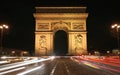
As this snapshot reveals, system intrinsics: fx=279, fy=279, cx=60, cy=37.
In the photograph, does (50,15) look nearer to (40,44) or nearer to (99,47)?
(40,44)

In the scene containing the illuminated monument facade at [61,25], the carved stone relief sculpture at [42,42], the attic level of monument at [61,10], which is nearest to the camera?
the carved stone relief sculpture at [42,42]

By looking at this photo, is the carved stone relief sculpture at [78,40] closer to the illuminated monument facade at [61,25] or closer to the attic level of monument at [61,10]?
the illuminated monument facade at [61,25]

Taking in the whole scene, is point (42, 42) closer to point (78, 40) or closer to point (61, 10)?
point (78, 40)

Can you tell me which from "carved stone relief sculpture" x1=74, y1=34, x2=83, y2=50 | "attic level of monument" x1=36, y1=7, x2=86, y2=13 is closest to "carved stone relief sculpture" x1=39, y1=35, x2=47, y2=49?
"attic level of monument" x1=36, y1=7, x2=86, y2=13

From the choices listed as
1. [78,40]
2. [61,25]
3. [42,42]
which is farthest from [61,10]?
[42,42]

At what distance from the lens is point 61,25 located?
71312mm

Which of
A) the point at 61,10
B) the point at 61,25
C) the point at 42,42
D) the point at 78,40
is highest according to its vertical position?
the point at 61,10

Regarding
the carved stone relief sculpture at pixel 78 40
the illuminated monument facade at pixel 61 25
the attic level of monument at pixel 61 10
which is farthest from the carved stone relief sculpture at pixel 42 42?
the carved stone relief sculpture at pixel 78 40

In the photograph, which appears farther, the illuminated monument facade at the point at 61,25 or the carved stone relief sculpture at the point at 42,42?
the illuminated monument facade at the point at 61,25

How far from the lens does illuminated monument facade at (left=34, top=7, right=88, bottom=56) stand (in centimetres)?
7050

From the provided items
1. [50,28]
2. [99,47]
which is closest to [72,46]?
[50,28]

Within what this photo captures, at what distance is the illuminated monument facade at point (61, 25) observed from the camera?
70500 millimetres

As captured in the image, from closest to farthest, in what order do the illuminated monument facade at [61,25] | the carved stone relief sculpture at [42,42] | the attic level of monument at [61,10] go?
the carved stone relief sculpture at [42,42], the illuminated monument facade at [61,25], the attic level of monument at [61,10]

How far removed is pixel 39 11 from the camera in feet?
236
